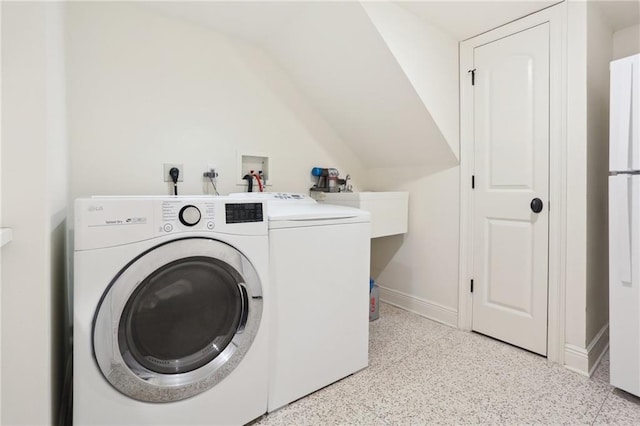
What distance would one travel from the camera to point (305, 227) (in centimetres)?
142

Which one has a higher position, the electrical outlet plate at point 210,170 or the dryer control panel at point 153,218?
the electrical outlet plate at point 210,170

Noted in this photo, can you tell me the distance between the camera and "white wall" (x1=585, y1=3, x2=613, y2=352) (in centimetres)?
169

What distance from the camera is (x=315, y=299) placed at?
1465 mm

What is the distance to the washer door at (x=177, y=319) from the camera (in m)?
1.03

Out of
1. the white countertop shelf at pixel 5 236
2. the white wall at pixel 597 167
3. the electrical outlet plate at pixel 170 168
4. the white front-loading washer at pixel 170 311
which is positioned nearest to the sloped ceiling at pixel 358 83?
the white wall at pixel 597 167

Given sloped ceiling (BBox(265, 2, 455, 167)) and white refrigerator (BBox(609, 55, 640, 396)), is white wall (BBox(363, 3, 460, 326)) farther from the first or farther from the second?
white refrigerator (BBox(609, 55, 640, 396))

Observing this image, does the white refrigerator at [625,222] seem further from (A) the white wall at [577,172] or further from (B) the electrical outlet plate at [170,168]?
(B) the electrical outlet plate at [170,168]

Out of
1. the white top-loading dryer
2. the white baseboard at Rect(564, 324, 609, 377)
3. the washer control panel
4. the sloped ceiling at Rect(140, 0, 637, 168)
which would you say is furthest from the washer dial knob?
the white baseboard at Rect(564, 324, 609, 377)

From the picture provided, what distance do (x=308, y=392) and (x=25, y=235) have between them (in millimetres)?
1244

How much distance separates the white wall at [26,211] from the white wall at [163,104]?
76cm

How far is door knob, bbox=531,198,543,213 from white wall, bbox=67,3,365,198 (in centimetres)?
154

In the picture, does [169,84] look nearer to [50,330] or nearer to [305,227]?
[305,227]

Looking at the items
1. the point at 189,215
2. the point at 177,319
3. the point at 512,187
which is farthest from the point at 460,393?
the point at 189,215

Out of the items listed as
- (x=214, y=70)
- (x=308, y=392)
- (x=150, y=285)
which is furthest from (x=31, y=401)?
(x=214, y=70)
